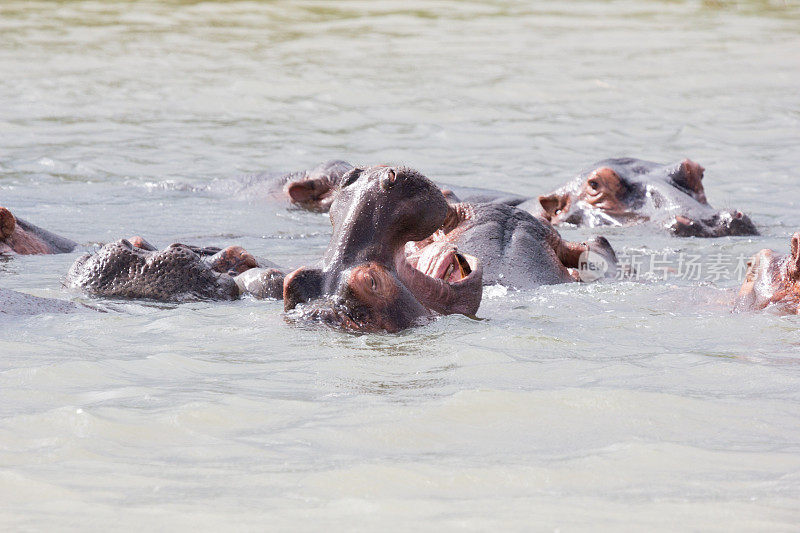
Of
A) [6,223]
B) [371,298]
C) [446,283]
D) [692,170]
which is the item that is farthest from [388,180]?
[692,170]

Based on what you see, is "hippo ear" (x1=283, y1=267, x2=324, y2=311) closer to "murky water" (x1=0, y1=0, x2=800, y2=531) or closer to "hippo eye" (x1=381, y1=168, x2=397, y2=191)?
"murky water" (x1=0, y1=0, x2=800, y2=531)

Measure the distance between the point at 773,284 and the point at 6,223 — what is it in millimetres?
3498

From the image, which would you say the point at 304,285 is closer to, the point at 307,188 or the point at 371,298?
the point at 371,298

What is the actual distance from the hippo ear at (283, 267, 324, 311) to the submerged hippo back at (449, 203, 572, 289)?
1268 millimetres

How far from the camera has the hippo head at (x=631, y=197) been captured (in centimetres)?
757

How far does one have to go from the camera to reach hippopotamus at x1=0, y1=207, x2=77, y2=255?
597cm

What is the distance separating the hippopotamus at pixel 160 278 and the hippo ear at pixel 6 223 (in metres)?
1.25

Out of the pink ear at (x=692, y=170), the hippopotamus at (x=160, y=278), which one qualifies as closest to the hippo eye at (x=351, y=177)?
the hippopotamus at (x=160, y=278)

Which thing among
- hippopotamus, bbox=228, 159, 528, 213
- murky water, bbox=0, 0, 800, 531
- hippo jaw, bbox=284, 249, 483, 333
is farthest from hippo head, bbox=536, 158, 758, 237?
hippo jaw, bbox=284, 249, 483, 333

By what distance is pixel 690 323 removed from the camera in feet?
14.4

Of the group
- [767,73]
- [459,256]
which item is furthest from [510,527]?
[767,73]

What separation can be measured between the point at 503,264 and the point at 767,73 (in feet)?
35.0

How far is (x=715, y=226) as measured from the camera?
7.33 m

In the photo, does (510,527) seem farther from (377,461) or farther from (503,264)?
(503,264)
